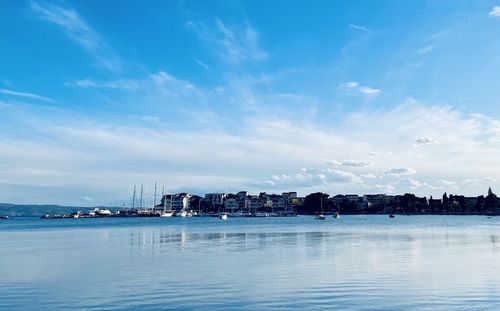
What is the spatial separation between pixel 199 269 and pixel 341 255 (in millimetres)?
12826

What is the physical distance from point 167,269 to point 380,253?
17822mm

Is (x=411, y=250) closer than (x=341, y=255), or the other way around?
(x=341, y=255)

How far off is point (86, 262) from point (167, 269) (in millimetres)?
9099

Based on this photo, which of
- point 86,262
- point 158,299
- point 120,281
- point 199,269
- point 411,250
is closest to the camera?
point 158,299

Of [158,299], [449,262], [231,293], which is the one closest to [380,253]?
[449,262]

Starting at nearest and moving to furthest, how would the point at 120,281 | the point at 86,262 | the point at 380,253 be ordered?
the point at 120,281, the point at 86,262, the point at 380,253

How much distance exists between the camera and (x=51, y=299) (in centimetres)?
2219

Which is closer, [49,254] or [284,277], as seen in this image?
[284,277]

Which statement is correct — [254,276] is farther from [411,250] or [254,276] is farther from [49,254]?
[49,254]

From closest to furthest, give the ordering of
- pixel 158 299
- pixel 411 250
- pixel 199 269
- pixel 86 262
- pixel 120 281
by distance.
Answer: pixel 158 299 < pixel 120 281 < pixel 199 269 < pixel 86 262 < pixel 411 250

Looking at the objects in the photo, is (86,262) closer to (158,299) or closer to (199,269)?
(199,269)

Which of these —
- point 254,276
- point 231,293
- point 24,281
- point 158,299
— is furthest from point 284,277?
point 24,281

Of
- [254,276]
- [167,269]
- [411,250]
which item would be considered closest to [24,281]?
[167,269]

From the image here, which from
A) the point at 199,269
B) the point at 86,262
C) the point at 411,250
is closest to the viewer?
the point at 199,269
